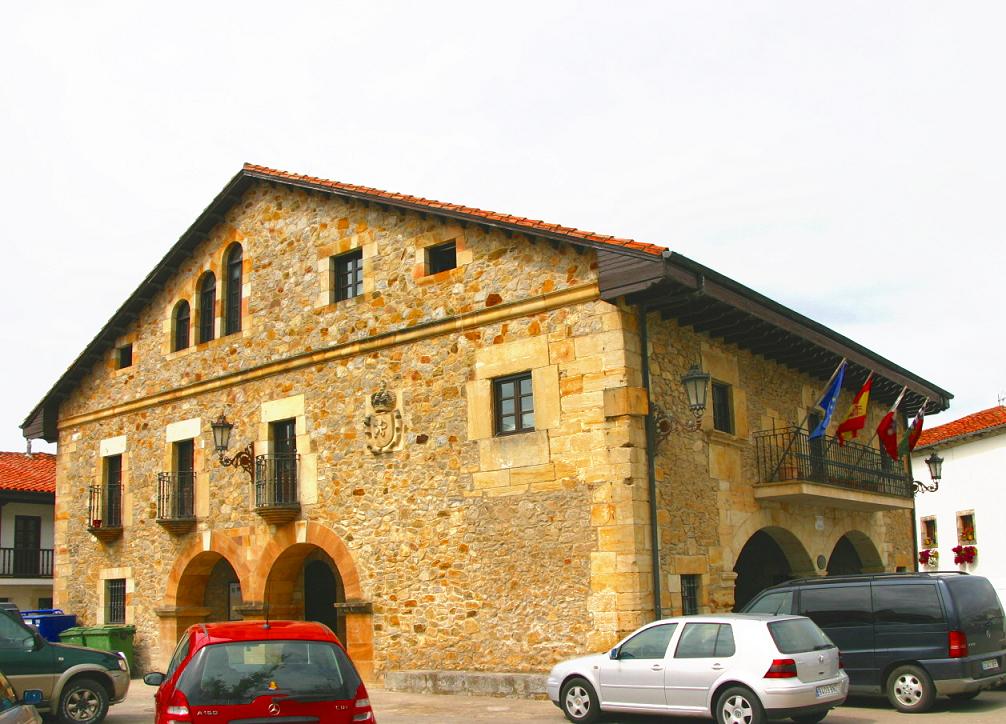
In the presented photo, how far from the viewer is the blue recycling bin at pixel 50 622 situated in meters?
20.5

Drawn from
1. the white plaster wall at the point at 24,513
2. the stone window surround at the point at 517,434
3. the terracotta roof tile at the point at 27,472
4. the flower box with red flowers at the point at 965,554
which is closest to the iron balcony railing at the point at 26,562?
the white plaster wall at the point at 24,513


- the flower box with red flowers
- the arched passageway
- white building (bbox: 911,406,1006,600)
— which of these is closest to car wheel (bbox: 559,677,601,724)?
the arched passageway

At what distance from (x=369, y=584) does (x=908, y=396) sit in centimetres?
1277

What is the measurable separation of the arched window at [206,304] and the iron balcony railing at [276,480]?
343cm

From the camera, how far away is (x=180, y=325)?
2155 cm

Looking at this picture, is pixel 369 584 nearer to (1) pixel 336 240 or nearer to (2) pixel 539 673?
(2) pixel 539 673

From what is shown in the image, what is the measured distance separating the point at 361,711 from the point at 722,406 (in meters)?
10.2

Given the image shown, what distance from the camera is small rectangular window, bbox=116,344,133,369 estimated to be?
73.8 ft

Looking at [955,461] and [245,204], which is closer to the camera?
[245,204]

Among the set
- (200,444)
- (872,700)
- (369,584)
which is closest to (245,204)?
(200,444)

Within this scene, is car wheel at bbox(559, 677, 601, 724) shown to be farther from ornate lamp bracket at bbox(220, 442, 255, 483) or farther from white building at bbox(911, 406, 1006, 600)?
white building at bbox(911, 406, 1006, 600)

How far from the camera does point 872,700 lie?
13.2 m

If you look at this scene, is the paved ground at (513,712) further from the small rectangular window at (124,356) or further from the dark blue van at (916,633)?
the small rectangular window at (124,356)

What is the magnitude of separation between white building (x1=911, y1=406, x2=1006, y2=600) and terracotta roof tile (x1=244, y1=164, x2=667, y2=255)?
22361 mm
